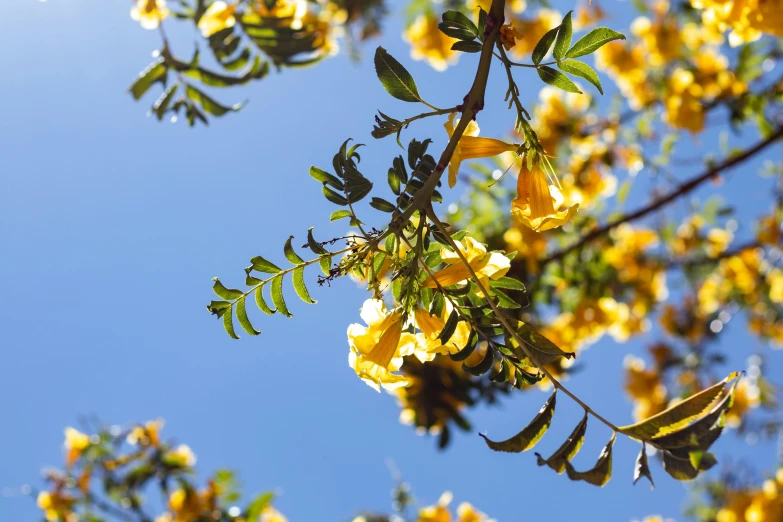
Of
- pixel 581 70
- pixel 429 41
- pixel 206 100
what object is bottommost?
pixel 581 70

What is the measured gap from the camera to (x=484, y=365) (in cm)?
99

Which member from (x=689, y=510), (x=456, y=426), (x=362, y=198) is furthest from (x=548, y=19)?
(x=689, y=510)

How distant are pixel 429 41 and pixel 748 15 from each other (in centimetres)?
316

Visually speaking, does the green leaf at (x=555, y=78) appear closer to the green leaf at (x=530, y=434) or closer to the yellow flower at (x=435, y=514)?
the green leaf at (x=530, y=434)

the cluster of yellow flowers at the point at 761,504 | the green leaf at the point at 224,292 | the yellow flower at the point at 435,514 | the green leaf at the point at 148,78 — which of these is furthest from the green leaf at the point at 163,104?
the cluster of yellow flowers at the point at 761,504

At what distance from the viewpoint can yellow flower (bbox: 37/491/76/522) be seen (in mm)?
3846

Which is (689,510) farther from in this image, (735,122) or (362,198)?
(362,198)

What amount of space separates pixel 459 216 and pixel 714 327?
7.48 feet

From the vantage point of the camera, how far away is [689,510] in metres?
6.02

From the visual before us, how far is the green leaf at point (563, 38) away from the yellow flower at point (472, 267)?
33 centimetres

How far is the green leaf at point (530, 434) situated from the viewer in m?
0.90

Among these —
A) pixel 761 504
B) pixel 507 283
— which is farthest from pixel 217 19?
pixel 761 504

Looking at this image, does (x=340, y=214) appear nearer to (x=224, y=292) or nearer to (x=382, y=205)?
(x=382, y=205)

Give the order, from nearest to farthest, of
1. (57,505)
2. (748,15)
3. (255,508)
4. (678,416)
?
(678,416), (748,15), (255,508), (57,505)
